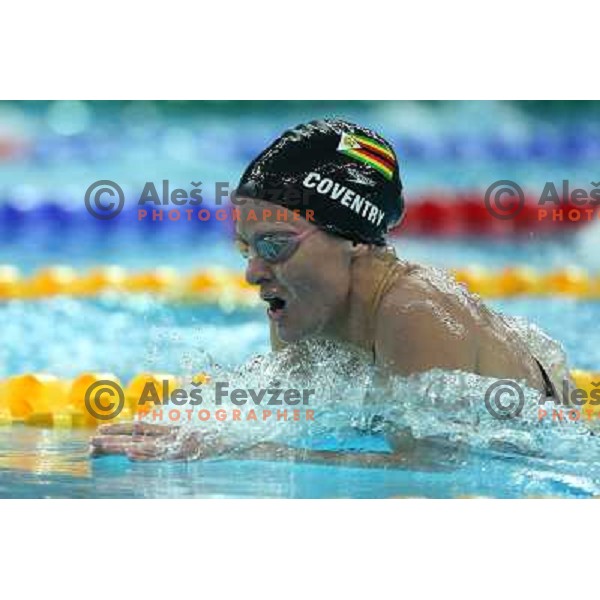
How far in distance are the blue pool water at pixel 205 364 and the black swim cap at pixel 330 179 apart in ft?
2.25

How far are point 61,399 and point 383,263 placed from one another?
1633 mm

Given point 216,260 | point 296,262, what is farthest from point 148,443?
point 216,260

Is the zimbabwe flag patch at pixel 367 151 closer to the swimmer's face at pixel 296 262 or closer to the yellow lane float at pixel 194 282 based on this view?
the swimmer's face at pixel 296 262

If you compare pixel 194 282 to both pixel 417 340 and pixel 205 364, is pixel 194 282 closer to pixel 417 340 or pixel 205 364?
pixel 205 364

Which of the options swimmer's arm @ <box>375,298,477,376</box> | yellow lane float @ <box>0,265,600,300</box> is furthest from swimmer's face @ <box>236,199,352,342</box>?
yellow lane float @ <box>0,265,600,300</box>

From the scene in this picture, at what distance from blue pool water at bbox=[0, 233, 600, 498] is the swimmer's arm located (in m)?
0.35

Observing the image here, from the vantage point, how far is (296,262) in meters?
3.65

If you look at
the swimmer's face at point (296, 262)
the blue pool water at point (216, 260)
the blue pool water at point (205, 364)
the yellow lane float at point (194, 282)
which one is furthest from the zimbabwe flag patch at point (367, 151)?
the yellow lane float at point (194, 282)

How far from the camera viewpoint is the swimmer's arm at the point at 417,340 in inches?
136

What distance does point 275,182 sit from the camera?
3639 mm

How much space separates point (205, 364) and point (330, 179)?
42.9 inches

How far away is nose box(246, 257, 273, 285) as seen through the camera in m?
3.66

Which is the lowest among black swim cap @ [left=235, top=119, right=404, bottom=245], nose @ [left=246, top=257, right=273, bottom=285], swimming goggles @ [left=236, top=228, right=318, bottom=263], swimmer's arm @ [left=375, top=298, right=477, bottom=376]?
swimmer's arm @ [left=375, top=298, right=477, bottom=376]

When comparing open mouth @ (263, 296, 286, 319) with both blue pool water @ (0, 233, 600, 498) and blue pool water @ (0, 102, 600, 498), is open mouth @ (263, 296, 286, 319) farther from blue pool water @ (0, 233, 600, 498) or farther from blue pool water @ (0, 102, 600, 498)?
blue pool water @ (0, 233, 600, 498)
